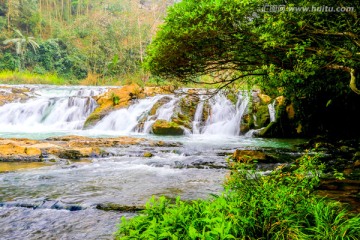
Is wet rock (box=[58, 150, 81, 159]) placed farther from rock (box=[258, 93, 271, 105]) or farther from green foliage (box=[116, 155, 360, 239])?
rock (box=[258, 93, 271, 105])

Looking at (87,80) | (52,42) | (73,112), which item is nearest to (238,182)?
(73,112)

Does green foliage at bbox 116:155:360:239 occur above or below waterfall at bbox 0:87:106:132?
below

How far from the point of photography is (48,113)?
22344 mm

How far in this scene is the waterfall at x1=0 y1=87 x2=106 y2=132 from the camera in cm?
2133

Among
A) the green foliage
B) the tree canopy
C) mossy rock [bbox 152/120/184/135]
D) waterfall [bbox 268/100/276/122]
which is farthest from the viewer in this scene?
mossy rock [bbox 152/120/184/135]

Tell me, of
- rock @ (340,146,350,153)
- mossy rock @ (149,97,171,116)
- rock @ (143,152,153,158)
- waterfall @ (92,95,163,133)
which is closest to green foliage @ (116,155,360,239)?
rock @ (143,152,153,158)

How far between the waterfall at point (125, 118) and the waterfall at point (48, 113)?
1542 millimetres

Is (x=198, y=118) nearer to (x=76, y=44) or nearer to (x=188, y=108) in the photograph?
(x=188, y=108)

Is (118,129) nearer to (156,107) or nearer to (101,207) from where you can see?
(156,107)

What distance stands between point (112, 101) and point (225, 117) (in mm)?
6860

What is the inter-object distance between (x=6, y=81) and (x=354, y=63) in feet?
118

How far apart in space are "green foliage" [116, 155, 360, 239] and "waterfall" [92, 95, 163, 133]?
53.7 feet

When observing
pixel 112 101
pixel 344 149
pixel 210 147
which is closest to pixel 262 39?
pixel 344 149

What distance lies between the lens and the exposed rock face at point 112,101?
2080 centimetres
